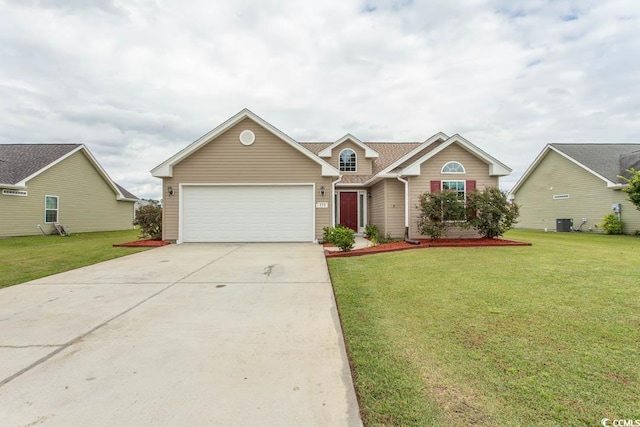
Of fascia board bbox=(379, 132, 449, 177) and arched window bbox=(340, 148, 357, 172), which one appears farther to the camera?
arched window bbox=(340, 148, 357, 172)

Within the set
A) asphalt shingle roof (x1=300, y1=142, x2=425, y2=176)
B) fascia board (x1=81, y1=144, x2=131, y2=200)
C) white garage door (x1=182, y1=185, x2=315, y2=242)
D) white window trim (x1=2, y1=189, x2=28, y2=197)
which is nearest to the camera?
white garage door (x1=182, y1=185, x2=315, y2=242)

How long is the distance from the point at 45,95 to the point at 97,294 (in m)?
18.2

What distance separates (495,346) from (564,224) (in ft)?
66.2

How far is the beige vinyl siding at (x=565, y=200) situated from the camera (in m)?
16.9

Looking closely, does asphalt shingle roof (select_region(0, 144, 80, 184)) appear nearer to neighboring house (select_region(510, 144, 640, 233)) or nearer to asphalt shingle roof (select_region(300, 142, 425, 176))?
asphalt shingle roof (select_region(300, 142, 425, 176))

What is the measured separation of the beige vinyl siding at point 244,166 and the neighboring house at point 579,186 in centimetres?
1561

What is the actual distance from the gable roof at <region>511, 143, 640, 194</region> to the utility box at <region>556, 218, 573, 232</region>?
2.85 metres

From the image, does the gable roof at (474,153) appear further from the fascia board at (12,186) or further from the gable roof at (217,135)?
the fascia board at (12,186)

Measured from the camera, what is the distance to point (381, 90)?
53.7ft

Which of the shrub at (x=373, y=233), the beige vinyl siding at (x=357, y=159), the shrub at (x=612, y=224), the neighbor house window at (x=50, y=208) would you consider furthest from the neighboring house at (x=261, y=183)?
the neighbor house window at (x=50, y=208)

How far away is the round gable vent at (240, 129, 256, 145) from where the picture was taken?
1292cm

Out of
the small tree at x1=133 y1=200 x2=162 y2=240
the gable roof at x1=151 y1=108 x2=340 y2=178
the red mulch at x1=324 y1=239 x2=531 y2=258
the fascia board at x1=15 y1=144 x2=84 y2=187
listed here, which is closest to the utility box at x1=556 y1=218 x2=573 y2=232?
the red mulch at x1=324 y1=239 x2=531 y2=258

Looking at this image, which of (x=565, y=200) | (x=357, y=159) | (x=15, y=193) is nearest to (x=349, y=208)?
(x=357, y=159)

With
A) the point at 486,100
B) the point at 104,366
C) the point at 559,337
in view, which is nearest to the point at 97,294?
the point at 104,366
